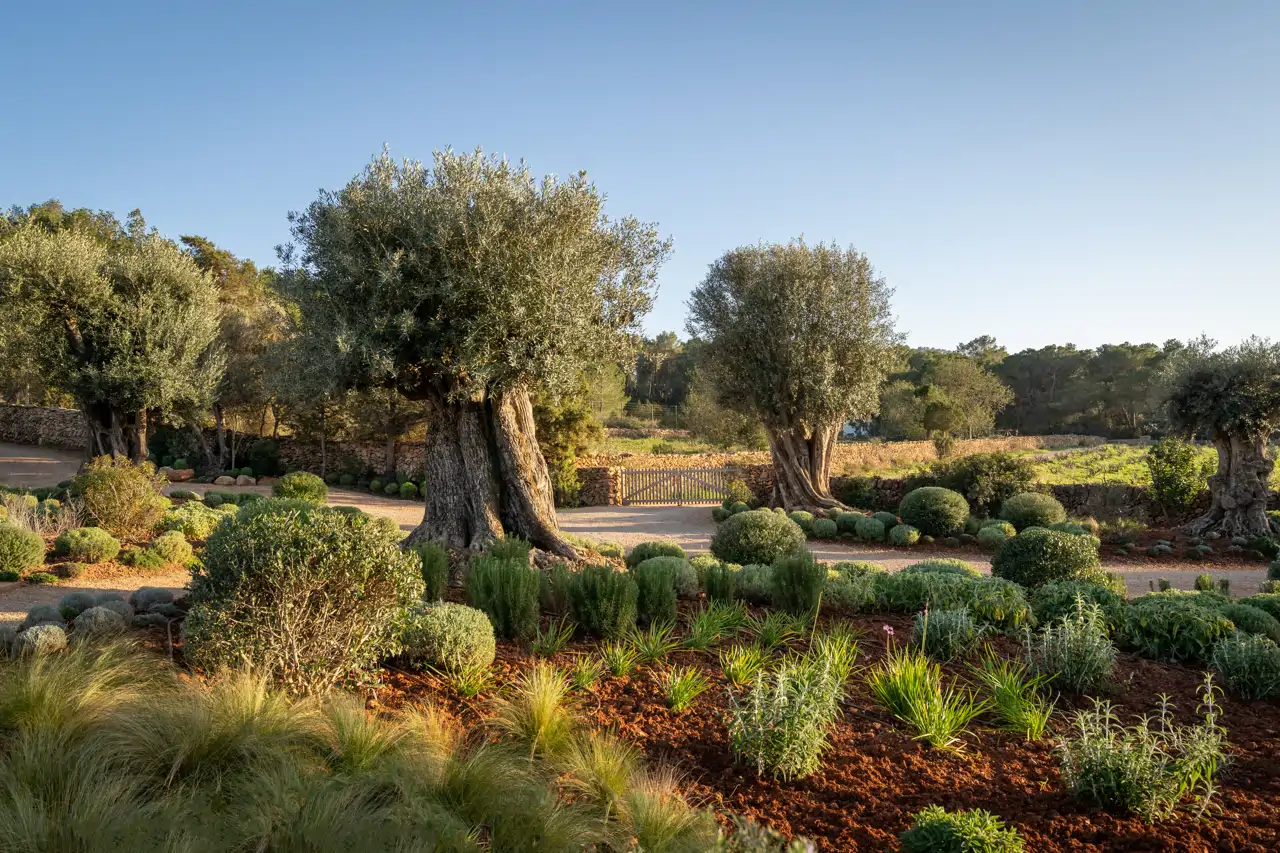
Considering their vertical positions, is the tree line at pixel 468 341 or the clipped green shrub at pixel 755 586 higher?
the tree line at pixel 468 341

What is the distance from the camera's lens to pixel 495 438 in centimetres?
1145

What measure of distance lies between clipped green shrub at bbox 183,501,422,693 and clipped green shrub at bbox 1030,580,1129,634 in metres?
5.12

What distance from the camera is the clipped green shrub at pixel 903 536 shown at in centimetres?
1613

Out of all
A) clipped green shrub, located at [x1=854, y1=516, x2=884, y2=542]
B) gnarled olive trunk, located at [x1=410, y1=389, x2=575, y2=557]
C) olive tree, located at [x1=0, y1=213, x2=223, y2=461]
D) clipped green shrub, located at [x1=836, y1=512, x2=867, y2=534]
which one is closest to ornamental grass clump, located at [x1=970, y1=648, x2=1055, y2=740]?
gnarled olive trunk, located at [x1=410, y1=389, x2=575, y2=557]

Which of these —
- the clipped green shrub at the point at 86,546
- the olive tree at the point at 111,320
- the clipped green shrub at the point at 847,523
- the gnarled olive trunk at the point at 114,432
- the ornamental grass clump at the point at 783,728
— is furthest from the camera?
the gnarled olive trunk at the point at 114,432

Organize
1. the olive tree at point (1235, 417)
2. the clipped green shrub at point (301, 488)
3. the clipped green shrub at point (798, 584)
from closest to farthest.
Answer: the clipped green shrub at point (798, 584), the olive tree at point (1235, 417), the clipped green shrub at point (301, 488)

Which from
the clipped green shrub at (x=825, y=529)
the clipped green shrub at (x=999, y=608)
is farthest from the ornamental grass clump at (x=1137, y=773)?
the clipped green shrub at (x=825, y=529)

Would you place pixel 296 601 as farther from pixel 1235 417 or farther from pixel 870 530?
pixel 1235 417

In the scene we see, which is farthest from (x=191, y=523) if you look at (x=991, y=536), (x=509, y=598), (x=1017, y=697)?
(x=991, y=536)

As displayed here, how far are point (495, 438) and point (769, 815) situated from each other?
8412mm

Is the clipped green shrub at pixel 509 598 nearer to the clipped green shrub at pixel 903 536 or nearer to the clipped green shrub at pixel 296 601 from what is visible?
the clipped green shrub at pixel 296 601

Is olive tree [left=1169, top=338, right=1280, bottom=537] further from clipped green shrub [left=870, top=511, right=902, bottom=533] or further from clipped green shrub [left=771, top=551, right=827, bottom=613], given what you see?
clipped green shrub [left=771, top=551, right=827, bottom=613]

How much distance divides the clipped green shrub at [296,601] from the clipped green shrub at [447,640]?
26 cm

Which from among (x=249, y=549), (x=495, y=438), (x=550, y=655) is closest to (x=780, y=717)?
(x=550, y=655)
